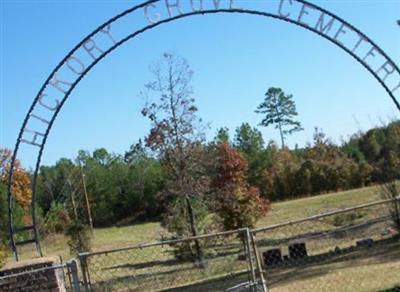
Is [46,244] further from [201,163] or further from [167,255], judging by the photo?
[201,163]

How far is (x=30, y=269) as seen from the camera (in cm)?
675

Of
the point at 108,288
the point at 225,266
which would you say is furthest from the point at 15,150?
the point at 225,266

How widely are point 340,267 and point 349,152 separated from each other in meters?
29.5

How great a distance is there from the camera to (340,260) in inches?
513

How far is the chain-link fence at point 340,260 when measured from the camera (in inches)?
396

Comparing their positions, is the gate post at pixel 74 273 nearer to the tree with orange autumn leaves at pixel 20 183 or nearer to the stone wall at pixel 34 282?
the stone wall at pixel 34 282

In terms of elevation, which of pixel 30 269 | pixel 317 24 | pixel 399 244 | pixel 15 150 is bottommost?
pixel 399 244

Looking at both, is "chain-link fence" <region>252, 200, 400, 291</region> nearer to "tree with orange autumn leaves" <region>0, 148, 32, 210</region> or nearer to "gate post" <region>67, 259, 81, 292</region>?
"gate post" <region>67, 259, 81, 292</region>

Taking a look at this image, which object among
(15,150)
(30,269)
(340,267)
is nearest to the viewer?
(30,269)

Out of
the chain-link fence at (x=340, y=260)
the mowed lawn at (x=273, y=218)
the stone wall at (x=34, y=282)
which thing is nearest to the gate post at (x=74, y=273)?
the stone wall at (x=34, y=282)

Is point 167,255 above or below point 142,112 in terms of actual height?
below

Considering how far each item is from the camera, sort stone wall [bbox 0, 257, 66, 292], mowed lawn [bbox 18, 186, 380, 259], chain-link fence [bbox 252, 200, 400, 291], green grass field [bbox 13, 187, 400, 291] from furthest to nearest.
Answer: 1. mowed lawn [bbox 18, 186, 380, 259]
2. green grass field [bbox 13, 187, 400, 291]
3. chain-link fence [bbox 252, 200, 400, 291]
4. stone wall [bbox 0, 257, 66, 292]

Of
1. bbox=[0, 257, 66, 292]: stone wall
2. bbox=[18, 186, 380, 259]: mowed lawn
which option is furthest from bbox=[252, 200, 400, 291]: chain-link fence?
bbox=[18, 186, 380, 259]: mowed lawn

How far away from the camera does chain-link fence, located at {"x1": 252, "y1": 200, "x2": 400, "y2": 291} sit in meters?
10.1
